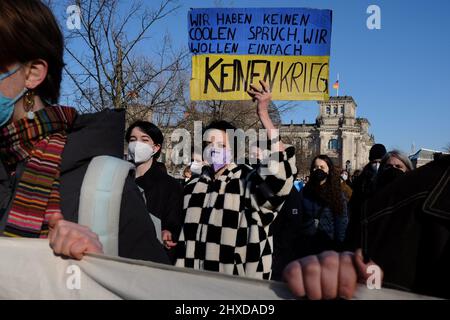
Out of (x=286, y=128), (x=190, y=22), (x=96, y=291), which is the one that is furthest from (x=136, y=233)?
(x=286, y=128)

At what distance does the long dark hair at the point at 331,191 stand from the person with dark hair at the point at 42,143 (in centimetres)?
518

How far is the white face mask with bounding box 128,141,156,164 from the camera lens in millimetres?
4652

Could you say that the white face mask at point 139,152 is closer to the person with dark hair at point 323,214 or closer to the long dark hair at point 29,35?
the person with dark hair at point 323,214

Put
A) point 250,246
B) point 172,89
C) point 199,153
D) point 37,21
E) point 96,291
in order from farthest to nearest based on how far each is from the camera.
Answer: point 172,89 → point 199,153 → point 250,246 → point 37,21 → point 96,291

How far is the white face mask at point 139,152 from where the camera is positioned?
4.65 m

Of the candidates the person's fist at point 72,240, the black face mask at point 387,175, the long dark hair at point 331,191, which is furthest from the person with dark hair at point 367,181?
the person's fist at point 72,240

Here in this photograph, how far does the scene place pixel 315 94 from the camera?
17.8 ft

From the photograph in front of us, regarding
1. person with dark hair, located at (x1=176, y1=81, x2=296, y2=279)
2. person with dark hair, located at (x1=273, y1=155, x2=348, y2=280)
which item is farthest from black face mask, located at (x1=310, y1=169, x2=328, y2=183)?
person with dark hair, located at (x1=176, y1=81, x2=296, y2=279)

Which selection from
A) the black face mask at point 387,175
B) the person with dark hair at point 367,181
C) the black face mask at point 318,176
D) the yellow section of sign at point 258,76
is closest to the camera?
the black face mask at point 387,175

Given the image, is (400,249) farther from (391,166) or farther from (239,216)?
Answer: (391,166)

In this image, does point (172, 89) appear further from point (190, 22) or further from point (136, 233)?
Answer: point (136, 233)

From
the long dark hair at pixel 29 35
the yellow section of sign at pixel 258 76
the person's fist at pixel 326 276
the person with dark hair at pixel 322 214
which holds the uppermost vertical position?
the yellow section of sign at pixel 258 76

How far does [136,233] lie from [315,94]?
13.2ft

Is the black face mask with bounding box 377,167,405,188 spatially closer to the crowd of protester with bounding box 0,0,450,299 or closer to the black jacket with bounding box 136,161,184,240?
the black jacket with bounding box 136,161,184,240
